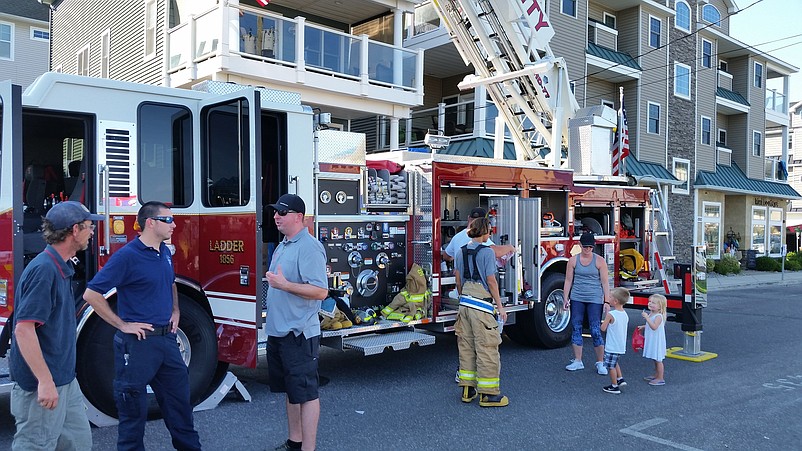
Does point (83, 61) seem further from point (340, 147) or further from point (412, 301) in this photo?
point (412, 301)

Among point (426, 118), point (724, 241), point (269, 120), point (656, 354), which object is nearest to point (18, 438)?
point (269, 120)

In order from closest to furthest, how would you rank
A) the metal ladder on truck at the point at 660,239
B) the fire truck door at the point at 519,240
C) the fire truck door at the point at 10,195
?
1. the fire truck door at the point at 10,195
2. the fire truck door at the point at 519,240
3. the metal ladder on truck at the point at 660,239

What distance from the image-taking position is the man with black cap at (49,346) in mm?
3164

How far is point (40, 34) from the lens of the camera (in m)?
27.5

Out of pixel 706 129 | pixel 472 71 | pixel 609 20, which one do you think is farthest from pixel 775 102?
pixel 472 71

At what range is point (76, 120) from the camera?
5406mm

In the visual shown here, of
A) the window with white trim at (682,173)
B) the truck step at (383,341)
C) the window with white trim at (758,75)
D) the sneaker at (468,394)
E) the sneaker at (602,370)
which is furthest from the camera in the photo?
the window with white trim at (758,75)

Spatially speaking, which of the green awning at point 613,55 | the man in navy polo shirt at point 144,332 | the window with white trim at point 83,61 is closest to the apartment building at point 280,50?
the window with white trim at point 83,61

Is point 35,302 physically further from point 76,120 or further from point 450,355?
point 450,355

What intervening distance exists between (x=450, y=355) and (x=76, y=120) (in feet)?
16.9

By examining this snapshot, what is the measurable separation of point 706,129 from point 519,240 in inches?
921

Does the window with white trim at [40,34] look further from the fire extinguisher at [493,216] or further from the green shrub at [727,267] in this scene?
the green shrub at [727,267]

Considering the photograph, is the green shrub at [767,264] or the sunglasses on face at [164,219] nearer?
the sunglasses on face at [164,219]

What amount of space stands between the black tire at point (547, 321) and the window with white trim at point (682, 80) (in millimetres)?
20019
